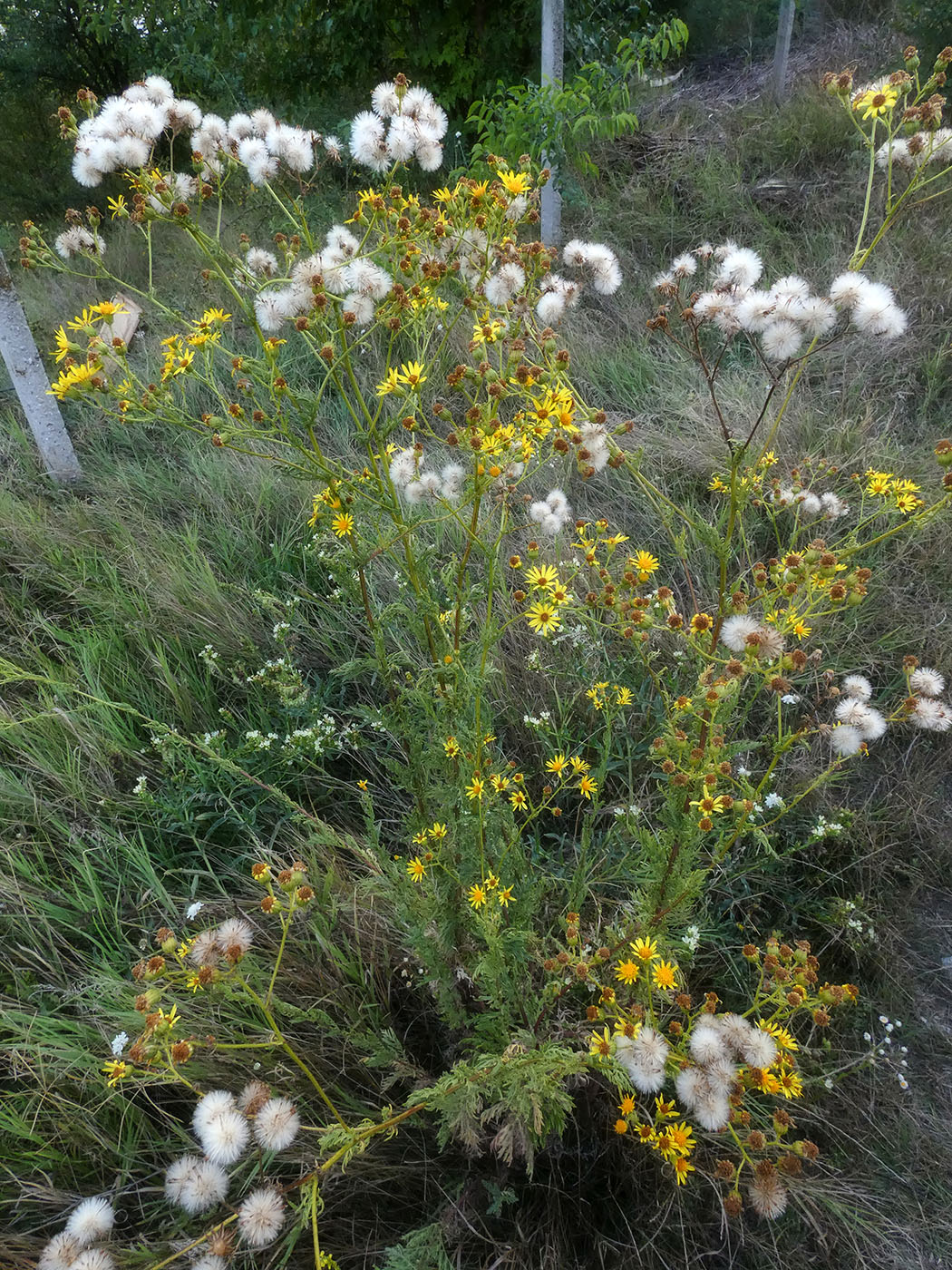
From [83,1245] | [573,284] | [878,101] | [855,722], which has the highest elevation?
[878,101]

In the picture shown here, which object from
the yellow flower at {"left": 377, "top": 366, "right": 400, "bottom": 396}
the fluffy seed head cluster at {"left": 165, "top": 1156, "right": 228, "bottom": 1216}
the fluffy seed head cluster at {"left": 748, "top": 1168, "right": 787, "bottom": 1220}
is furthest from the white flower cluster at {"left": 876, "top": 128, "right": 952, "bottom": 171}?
the fluffy seed head cluster at {"left": 165, "top": 1156, "right": 228, "bottom": 1216}

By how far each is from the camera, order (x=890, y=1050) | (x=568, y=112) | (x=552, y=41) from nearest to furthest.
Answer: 1. (x=890, y=1050)
2. (x=568, y=112)
3. (x=552, y=41)

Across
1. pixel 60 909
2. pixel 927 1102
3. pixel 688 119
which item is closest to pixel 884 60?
pixel 688 119

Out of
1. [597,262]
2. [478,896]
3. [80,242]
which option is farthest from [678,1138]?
[80,242]

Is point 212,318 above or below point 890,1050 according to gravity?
above

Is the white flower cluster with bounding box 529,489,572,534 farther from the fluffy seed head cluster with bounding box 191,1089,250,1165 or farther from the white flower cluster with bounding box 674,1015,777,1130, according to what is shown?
the fluffy seed head cluster with bounding box 191,1089,250,1165

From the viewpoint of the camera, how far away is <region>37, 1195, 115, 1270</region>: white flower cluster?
1105 millimetres

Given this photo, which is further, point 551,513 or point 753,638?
point 551,513

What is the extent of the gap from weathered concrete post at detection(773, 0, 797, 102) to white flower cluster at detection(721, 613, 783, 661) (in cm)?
706

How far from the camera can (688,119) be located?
6488mm

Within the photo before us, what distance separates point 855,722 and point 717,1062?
28.3 inches

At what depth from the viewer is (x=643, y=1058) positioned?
44.1 inches

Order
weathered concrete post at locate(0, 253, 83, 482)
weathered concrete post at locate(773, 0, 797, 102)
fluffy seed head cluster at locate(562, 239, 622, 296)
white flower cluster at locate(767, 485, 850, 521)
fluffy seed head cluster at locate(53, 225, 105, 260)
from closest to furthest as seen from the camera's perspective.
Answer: fluffy seed head cluster at locate(53, 225, 105, 260) < white flower cluster at locate(767, 485, 850, 521) < fluffy seed head cluster at locate(562, 239, 622, 296) < weathered concrete post at locate(0, 253, 83, 482) < weathered concrete post at locate(773, 0, 797, 102)

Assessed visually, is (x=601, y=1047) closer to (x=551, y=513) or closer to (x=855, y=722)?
(x=855, y=722)
